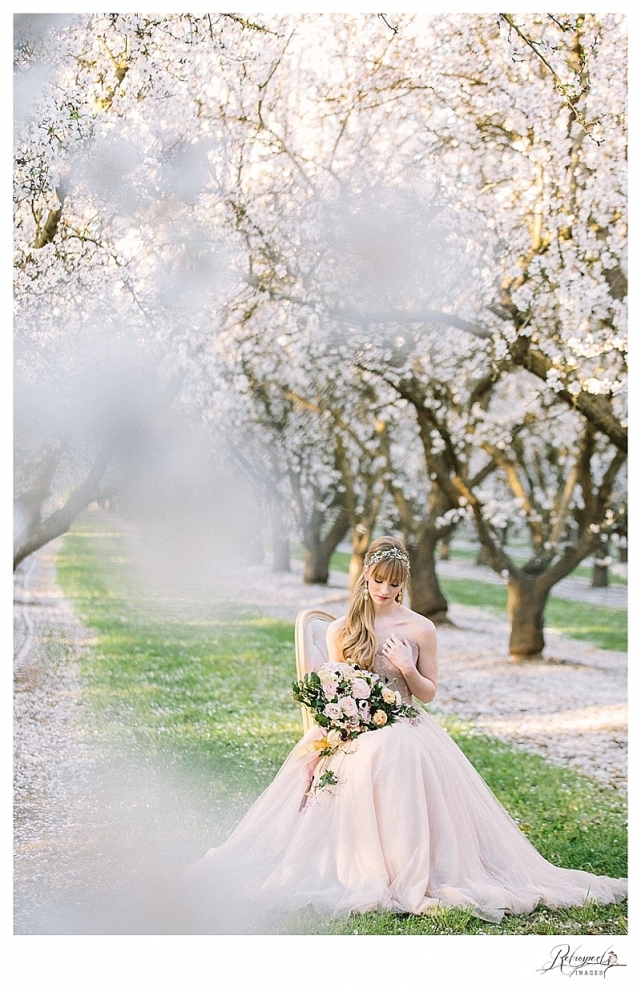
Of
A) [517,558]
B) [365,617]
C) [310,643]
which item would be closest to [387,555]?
[365,617]

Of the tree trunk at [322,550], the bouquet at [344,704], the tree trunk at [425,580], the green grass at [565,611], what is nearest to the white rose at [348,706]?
the bouquet at [344,704]

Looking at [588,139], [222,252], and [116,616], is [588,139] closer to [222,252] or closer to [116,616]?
[222,252]

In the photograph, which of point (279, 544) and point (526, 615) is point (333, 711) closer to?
point (279, 544)

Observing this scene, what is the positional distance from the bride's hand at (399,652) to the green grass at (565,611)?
5806mm

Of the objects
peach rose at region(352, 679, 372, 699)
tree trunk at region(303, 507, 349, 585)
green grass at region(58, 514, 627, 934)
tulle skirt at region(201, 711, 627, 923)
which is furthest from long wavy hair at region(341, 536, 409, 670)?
tree trunk at region(303, 507, 349, 585)

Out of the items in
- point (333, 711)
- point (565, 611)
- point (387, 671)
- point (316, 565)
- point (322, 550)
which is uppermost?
point (322, 550)

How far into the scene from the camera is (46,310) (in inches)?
161

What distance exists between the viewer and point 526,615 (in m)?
7.16

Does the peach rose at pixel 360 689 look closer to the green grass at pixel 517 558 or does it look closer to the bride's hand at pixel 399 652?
the bride's hand at pixel 399 652

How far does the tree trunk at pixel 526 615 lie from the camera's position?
7.03 metres

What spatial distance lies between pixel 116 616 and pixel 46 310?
1.54 m

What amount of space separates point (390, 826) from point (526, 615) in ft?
14.6

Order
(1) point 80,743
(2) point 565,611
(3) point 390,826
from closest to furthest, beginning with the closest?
(3) point 390,826, (1) point 80,743, (2) point 565,611

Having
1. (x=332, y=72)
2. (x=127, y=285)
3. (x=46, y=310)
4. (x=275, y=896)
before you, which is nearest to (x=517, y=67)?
(x=332, y=72)
